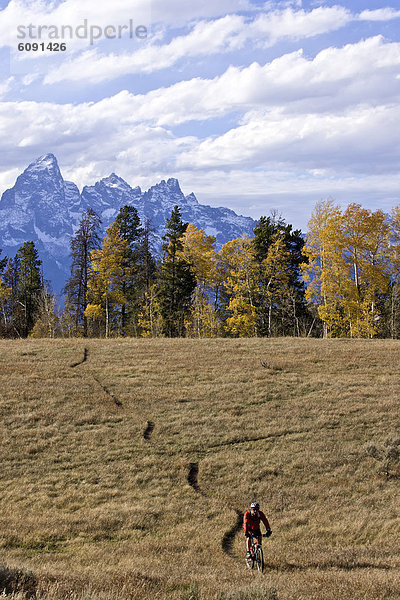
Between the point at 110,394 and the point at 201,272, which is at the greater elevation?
the point at 201,272

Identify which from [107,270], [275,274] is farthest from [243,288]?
[107,270]

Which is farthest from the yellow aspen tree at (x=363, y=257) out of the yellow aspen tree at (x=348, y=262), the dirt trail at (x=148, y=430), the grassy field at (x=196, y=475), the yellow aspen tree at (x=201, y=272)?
the dirt trail at (x=148, y=430)

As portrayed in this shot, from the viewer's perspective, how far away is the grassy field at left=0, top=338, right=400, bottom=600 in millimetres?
11109

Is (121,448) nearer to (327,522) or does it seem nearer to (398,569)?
(327,522)

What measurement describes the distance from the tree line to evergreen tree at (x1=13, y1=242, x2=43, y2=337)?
1.25 ft

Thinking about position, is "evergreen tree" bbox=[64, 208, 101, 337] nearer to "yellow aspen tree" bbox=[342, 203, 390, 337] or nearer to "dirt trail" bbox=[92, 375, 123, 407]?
"dirt trail" bbox=[92, 375, 123, 407]

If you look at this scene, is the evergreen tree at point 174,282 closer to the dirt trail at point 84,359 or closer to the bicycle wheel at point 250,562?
the dirt trail at point 84,359

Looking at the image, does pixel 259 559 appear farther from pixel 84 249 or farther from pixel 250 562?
pixel 84 249

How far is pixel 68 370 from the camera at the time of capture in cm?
3300

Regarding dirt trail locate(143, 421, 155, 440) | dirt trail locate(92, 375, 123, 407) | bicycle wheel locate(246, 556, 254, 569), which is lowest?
bicycle wheel locate(246, 556, 254, 569)

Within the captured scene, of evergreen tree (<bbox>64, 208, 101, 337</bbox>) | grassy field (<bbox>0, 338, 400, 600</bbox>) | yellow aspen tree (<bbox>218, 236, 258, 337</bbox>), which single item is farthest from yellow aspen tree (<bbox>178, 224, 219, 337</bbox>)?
grassy field (<bbox>0, 338, 400, 600</bbox>)

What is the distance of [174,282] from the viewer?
55281mm

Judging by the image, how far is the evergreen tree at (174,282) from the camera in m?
55.4

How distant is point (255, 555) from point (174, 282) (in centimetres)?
4363
